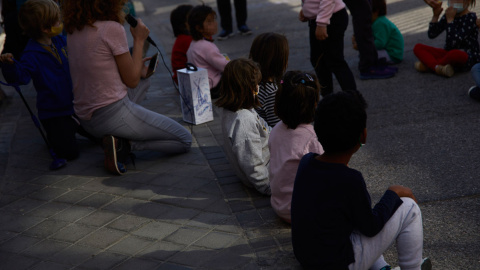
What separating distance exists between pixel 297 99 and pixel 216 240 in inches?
39.0

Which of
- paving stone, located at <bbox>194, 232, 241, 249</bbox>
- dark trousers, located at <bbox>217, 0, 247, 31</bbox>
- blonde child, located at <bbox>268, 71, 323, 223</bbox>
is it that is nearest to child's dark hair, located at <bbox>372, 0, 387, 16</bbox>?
dark trousers, located at <bbox>217, 0, 247, 31</bbox>

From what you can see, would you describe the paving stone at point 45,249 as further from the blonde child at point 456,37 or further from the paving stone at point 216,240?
the blonde child at point 456,37

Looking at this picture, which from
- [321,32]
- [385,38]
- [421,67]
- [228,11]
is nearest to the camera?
[321,32]

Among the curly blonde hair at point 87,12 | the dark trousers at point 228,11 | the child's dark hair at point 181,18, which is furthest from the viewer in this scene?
the dark trousers at point 228,11

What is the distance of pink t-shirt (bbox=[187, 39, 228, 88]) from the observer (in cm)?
616

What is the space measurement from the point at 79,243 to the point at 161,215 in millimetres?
567

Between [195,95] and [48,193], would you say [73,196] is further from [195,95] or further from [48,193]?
[195,95]

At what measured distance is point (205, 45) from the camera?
6176 mm

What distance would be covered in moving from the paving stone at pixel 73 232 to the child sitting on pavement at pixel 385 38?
444 cm

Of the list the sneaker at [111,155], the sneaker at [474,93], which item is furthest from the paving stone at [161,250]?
the sneaker at [474,93]

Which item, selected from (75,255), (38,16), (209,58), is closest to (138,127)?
(38,16)

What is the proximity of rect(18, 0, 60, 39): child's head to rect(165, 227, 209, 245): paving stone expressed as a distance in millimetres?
2413

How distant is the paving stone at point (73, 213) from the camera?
390cm

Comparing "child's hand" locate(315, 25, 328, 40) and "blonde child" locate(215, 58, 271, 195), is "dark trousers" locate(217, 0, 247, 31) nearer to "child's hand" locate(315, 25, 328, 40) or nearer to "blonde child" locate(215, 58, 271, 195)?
"child's hand" locate(315, 25, 328, 40)
